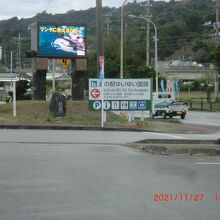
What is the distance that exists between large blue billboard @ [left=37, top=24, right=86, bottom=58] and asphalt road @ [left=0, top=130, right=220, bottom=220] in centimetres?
2042

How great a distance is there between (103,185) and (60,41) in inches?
1044

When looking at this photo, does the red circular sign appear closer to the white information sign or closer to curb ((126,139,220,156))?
the white information sign

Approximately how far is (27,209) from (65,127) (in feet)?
53.3

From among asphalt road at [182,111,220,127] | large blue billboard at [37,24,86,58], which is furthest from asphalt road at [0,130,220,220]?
large blue billboard at [37,24,86,58]

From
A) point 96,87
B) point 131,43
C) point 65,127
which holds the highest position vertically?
point 131,43

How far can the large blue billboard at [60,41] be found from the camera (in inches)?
1379

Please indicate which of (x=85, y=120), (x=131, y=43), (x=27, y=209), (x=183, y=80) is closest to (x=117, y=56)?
(x=131, y=43)

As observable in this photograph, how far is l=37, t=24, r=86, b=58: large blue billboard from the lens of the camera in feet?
115

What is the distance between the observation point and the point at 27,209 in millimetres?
7758

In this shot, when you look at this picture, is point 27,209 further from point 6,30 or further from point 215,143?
point 6,30

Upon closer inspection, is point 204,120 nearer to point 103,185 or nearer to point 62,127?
point 62,127

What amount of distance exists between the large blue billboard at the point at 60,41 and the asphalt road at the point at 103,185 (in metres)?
20.4
